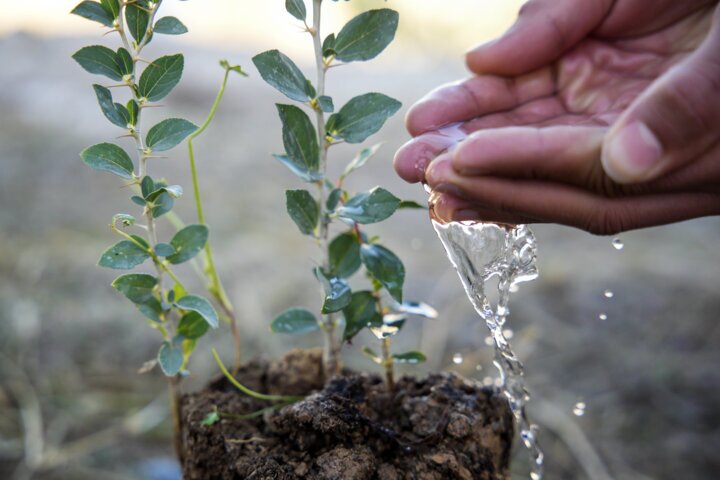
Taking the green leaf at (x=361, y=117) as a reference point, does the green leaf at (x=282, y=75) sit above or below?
above

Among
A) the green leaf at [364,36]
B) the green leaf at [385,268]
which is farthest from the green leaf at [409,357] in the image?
the green leaf at [364,36]

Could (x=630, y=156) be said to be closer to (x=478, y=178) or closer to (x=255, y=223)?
(x=478, y=178)

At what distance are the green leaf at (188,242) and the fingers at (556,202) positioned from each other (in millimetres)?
370

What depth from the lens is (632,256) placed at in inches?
111

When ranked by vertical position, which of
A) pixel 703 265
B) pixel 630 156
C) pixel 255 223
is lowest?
pixel 703 265

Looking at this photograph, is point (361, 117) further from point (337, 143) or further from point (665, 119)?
point (665, 119)

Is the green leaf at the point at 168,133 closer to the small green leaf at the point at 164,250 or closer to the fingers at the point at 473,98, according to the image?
the small green leaf at the point at 164,250

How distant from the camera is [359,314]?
113 cm

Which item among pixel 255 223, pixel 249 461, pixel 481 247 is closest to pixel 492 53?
pixel 481 247

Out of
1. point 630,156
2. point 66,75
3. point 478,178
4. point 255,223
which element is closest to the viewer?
point 630,156

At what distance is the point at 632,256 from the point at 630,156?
2.20 metres

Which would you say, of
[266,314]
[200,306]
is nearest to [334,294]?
[200,306]

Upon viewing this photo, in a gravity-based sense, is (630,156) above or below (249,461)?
above

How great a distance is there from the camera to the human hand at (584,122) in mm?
818
